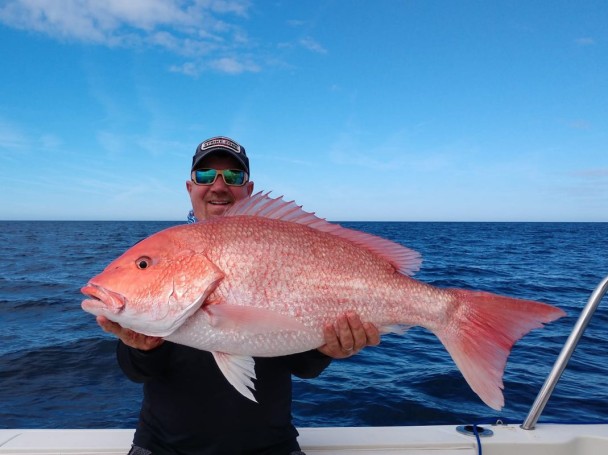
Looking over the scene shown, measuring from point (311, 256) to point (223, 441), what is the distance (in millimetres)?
1170

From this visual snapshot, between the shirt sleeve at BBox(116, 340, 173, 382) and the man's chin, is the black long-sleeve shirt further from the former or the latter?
the man's chin

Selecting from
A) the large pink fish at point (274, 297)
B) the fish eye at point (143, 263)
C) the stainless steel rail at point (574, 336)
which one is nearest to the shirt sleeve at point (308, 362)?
the large pink fish at point (274, 297)

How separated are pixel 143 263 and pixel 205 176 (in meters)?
1.20

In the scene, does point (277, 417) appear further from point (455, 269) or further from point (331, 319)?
point (455, 269)

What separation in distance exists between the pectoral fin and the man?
413mm

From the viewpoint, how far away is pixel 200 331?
7.16 ft

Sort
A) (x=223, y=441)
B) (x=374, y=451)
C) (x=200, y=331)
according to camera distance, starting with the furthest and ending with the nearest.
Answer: (x=374, y=451) → (x=223, y=441) → (x=200, y=331)

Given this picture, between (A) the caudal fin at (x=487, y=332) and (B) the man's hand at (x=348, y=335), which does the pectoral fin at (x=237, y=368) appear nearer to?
(B) the man's hand at (x=348, y=335)

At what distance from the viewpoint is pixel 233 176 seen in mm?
3328

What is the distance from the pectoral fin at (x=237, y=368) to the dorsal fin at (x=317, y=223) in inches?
28.9

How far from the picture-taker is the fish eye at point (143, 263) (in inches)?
87.8

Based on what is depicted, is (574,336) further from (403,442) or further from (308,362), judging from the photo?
(308,362)

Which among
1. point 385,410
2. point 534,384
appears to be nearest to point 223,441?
point 385,410

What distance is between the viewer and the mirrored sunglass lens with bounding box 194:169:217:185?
330 centimetres
